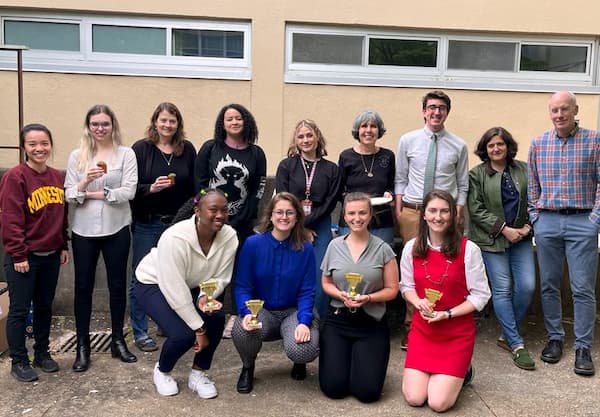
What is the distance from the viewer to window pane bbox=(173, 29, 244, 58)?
23.3 feet

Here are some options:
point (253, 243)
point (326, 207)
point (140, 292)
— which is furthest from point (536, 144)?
point (140, 292)

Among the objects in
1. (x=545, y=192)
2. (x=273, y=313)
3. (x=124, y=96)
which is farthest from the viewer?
(x=124, y=96)

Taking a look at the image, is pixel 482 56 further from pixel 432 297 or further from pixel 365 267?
pixel 432 297

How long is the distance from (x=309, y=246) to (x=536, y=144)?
6.49 feet

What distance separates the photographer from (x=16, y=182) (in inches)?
151

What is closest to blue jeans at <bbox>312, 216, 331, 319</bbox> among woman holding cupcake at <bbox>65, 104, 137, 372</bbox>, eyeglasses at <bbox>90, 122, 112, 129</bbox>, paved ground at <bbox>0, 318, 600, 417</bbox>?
paved ground at <bbox>0, 318, 600, 417</bbox>

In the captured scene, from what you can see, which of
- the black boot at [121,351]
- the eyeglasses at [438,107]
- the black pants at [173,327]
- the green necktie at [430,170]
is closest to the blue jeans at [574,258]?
the green necktie at [430,170]

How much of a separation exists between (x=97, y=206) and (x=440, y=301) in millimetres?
2517

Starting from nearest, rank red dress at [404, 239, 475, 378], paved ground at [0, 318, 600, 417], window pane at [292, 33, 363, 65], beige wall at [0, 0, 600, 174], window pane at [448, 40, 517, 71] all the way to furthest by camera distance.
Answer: paved ground at [0, 318, 600, 417]
red dress at [404, 239, 475, 378]
beige wall at [0, 0, 600, 174]
window pane at [292, 33, 363, 65]
window pane at [448, 40, 517, 71]

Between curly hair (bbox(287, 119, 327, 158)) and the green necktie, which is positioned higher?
curly hair (bbox(287, 119, 327, 158))

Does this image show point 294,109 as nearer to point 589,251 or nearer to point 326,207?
point 326,207

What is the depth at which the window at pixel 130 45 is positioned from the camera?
7020 mm

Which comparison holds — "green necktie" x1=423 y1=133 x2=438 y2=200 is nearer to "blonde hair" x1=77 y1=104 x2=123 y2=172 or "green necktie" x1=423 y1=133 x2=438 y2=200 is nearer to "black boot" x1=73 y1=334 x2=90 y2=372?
"blonde hair" x1=77 y1=104 x2=123 y2=172

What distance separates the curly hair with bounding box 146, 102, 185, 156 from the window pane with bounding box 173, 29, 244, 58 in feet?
9.20
